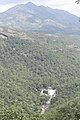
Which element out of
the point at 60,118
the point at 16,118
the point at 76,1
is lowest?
the point at 60,118

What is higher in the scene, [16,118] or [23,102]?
[16,118]

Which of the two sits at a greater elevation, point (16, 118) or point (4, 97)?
point (16, 118)

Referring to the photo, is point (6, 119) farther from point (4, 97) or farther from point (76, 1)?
point (4, 97)

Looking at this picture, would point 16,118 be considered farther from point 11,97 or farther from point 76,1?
point 11,97

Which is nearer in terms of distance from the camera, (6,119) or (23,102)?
(6,119)

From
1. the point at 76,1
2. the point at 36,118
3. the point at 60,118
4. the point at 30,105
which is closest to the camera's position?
the point at 76,1

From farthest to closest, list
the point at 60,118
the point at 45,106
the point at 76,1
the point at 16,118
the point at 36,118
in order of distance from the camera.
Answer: the point at 45,106 → the point at 60,118 → the point at 36,118 → the point at 16,118 → the point at 76,1

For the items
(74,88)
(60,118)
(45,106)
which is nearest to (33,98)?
(45,106)

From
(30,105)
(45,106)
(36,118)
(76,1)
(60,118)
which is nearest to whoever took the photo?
(76,1)

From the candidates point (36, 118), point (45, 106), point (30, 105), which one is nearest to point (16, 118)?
point (36, 118)
